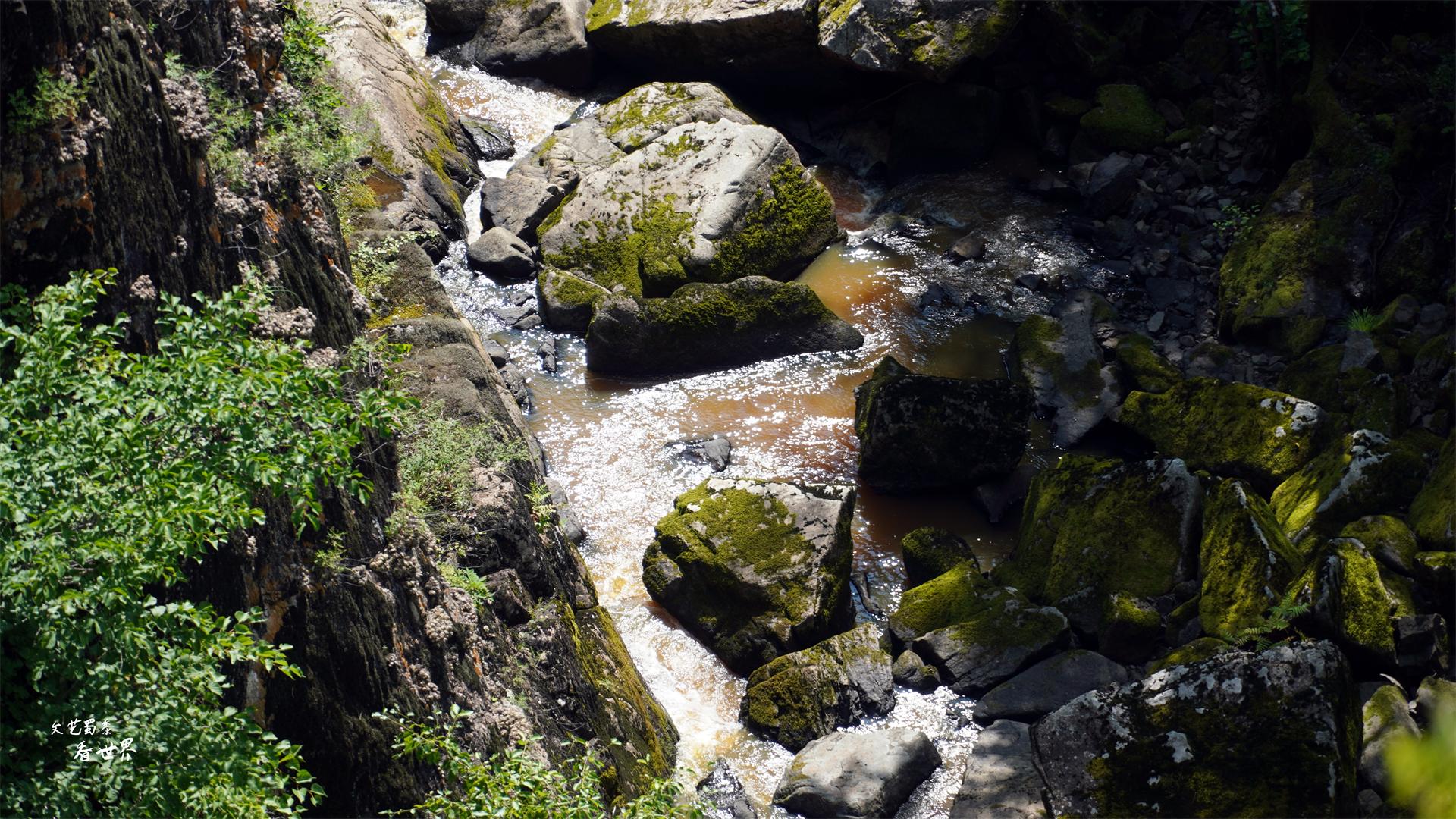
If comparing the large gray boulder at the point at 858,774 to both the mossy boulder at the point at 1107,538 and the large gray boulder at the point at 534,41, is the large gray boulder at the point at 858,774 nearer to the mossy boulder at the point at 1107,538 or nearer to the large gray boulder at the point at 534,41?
the mossy boulder at the point at 1107,538

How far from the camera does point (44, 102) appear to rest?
139 inches

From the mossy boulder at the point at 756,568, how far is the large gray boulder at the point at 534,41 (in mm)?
8112

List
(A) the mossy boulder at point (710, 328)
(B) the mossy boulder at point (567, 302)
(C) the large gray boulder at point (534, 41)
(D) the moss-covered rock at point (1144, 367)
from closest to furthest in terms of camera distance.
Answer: (D) the moss-covered rock at point (1144, 367) < (A) the mossy boulder at point (710, 328) < (B) the mossy boulder at point (567, 302) < (C) the large gray boulder at point (534, 41)

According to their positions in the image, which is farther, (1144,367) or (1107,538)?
(1144,367)

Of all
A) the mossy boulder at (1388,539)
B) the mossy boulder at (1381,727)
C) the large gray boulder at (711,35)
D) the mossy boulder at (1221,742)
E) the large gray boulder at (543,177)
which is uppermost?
the large gray boulder at (711,35)

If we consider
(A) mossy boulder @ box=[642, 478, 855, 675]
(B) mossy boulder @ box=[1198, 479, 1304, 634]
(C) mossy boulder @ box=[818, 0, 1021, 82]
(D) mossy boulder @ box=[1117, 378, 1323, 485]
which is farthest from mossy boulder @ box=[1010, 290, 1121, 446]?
(C) mossy boulder @ box=[818, 0, 1021, 82]

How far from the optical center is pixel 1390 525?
25.0ft

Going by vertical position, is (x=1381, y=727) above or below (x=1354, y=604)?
below

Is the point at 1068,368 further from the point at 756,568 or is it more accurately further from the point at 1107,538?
the point at 756,568

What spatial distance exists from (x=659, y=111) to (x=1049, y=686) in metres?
8.62

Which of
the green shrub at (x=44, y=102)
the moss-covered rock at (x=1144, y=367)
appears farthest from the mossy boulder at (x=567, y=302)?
the green shrub at (x=44, y=102)

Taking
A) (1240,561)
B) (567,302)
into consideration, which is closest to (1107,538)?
(1240,561)

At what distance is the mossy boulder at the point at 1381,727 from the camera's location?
612 centimetres

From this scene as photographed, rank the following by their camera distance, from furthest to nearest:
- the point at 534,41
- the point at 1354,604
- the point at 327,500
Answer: the point at 534,41
the point at 1354,604
the point at 327,500
